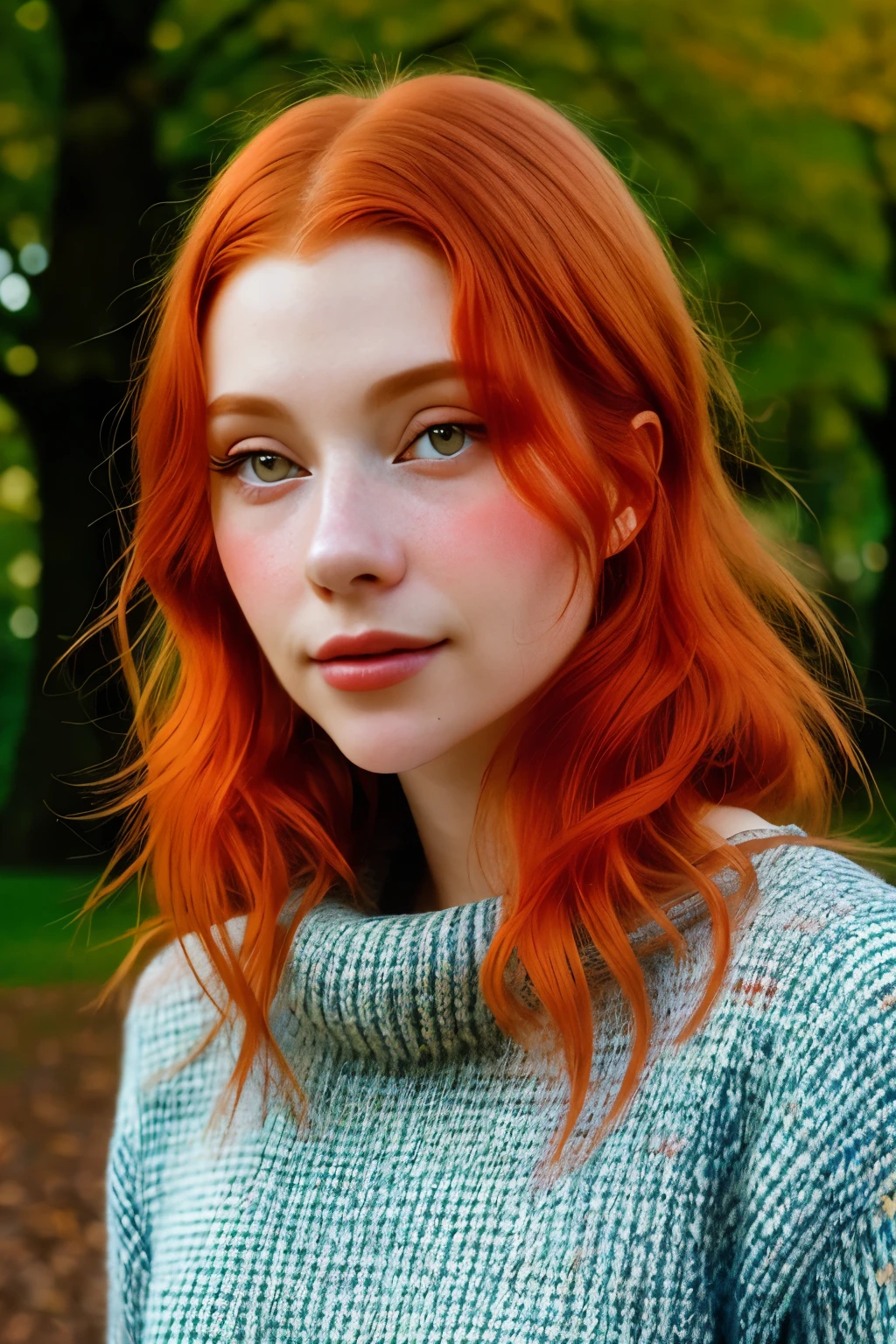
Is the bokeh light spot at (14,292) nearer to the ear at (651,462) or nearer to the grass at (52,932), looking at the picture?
the grass at (52,932)

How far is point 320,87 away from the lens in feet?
14.9

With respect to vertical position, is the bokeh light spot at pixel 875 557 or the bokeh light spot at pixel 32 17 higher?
the bokeh light spot at pixel 32 17

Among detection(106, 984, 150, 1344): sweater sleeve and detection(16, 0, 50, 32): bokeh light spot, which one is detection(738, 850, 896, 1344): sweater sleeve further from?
detection(16, 0, 50, 32): bokeh light spot

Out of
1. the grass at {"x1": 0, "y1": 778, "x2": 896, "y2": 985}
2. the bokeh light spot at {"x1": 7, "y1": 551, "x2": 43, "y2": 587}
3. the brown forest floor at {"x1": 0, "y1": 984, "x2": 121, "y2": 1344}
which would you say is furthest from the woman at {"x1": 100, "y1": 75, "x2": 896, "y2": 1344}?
the bokeh light spot at {"x1": 7, "y1": 551, "x2": 43, "y2": 587}

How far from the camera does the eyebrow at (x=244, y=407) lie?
1.30 m

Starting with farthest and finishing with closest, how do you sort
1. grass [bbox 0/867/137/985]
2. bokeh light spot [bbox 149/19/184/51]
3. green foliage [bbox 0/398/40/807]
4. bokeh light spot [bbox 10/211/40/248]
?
green foliage [bbox 0/398/40/807] < bokeh light spot [bbox 10/211/40/248] < bokeh light spot [bbox 149/19/184/51] < grass [bbox 0/867/137/985]

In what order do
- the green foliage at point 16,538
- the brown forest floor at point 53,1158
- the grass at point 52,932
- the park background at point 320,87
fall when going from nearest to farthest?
the brown forest floor at point 53,1158 → the grass at point 52,932 → the park background at point 320,87 → the green foliage at point 16,538

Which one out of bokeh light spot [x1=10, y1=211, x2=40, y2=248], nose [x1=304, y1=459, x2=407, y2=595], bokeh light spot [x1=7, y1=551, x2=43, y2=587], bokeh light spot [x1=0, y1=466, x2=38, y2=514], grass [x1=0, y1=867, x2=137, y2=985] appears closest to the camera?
nose [x1=304, y1=459, x2=407, y2=595]

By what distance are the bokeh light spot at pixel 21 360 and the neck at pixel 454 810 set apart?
4247 millimetres

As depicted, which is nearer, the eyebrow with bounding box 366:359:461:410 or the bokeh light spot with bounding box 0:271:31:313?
the eyebrow with bounding box 366:359:461:410

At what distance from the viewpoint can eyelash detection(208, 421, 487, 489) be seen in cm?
127

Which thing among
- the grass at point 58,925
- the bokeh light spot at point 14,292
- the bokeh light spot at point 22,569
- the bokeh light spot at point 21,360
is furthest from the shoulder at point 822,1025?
the bokeh light spot at point 22,569

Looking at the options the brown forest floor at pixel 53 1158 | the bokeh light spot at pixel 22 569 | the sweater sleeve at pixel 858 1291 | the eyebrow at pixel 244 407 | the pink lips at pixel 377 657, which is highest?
the eyebrow at pixel 244 407

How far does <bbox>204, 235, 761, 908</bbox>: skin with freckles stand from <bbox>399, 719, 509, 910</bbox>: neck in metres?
0.12
